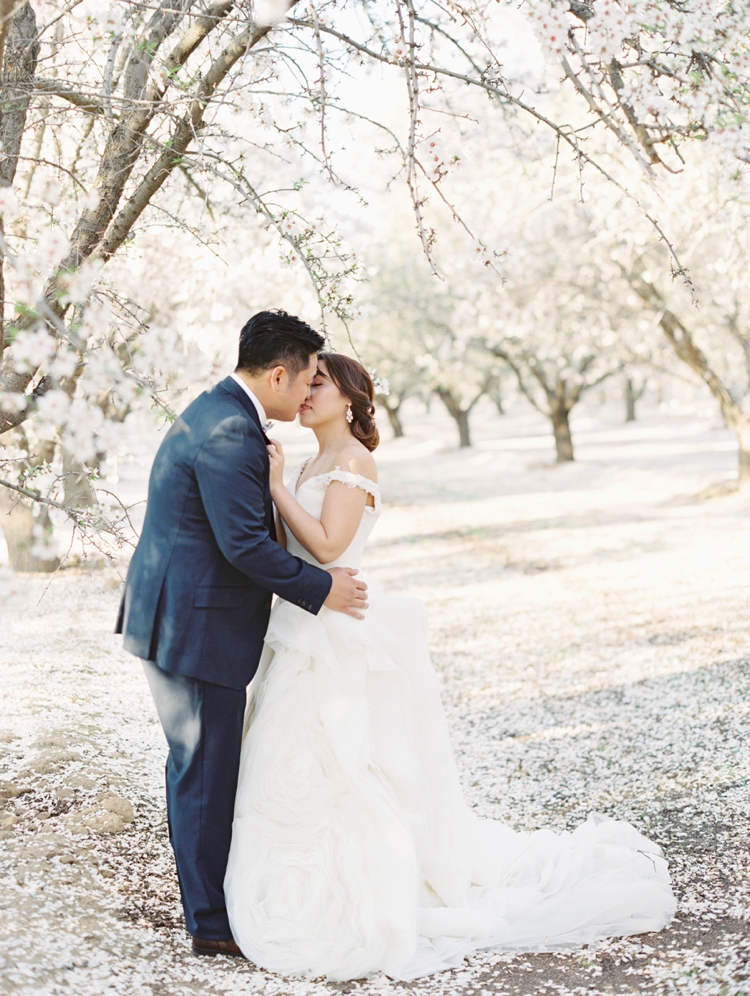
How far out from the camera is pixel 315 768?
125 inches

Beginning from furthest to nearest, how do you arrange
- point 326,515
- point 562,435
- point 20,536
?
point 562,435
point 20,536
point 326,515

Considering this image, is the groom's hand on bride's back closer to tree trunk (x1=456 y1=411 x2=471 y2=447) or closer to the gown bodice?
the gown bodice

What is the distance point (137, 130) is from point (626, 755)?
13.8ft

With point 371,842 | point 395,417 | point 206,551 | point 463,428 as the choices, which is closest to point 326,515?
point 206,551

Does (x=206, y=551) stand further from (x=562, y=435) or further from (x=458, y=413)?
(x=458, y=413)

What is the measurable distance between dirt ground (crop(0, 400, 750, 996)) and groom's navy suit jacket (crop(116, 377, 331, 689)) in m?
0.55

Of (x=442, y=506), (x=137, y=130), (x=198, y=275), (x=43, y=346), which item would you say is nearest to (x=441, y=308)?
(x=442, y=506)

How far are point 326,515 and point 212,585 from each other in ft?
1.72

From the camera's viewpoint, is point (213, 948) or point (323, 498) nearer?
point (213, 948)

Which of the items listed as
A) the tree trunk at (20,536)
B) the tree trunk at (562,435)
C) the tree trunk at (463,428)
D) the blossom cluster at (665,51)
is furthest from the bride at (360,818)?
the tree trunk at (463,428)

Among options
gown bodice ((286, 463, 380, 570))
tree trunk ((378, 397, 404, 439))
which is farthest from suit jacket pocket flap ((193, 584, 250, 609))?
tree trunk ((378, 397, 404, 439))

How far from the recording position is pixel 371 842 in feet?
10.3

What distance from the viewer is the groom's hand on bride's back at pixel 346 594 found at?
3.19 meters

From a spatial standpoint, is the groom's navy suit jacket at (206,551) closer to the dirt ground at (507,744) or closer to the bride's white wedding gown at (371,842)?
the bride's white wedding gown at (371,842)
